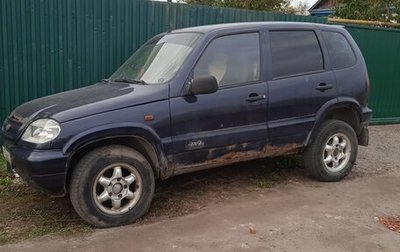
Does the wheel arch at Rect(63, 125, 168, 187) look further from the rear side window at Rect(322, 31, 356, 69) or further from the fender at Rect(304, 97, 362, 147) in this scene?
the rear side window at Rect(322, 31, 356, 69)

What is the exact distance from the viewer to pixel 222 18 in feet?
28.0

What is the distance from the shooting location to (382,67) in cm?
1062

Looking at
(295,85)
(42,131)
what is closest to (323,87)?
(295,85)

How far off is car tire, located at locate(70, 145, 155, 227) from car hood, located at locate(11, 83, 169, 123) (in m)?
0.41

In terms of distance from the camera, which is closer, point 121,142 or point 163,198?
point 121,142

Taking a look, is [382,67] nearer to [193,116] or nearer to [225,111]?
[225,111]

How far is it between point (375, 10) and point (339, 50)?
9.13 metres

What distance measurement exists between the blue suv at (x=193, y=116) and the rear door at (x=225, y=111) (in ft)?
0.04

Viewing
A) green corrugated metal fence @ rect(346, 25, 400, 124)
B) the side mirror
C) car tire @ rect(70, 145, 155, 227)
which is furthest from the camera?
green corrugated metal fence @ rect(346, 25, 400, 124)

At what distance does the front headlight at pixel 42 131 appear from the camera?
4.38m

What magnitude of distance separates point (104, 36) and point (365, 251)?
5096mm

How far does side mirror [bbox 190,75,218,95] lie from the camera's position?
4898mm

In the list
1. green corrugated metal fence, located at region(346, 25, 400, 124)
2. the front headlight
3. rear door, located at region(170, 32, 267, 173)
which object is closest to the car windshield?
rear door, located at region(170, 32, 267, 173)

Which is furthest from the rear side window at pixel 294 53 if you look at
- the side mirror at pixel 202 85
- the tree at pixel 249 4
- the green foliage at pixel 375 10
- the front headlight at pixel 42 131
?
the tree at pixel 249 4
